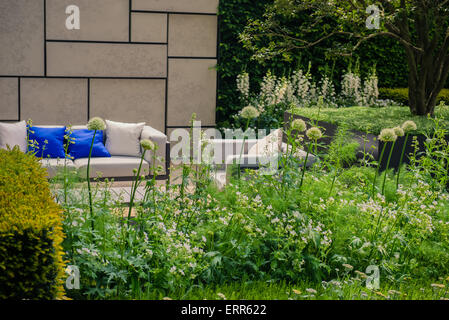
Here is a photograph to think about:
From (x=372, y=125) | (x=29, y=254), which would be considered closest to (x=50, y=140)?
(x=372, y=125)

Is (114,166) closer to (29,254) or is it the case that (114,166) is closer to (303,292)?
(303,292)

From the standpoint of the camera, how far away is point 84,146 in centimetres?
554

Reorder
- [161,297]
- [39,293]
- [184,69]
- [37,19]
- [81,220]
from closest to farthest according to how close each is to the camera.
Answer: [39,293] → [161,297] → [81,220] → [37,19] → [184,69]

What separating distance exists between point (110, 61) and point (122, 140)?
212cm

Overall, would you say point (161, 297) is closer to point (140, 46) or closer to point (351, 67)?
point (140, 46)

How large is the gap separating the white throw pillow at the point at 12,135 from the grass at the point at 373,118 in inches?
116

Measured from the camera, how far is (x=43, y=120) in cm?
738

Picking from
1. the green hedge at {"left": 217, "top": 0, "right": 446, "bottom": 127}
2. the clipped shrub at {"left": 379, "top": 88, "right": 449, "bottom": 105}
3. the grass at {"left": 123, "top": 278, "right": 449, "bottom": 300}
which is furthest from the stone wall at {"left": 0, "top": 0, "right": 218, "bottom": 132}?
the grass at {"left": 123, "top": 278, "right": 449, "bottom": 300}

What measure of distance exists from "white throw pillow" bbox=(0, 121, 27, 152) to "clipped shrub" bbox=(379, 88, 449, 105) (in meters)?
5.35

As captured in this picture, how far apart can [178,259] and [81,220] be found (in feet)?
1.52

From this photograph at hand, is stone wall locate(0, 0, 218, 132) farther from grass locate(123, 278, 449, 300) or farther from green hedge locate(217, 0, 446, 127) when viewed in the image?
grass locate(123, 278, 449, 300)

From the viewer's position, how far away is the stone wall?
23.4 ft

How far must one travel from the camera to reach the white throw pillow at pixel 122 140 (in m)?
5.75

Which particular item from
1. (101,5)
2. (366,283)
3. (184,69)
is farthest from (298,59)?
(366,283)
